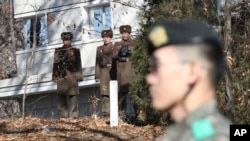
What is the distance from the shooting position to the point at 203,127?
2.27m

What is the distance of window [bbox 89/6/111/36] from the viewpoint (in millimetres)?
19375

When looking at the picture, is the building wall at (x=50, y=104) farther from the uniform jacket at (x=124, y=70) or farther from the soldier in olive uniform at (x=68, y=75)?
the uniform jacket at (x=124, y=70)

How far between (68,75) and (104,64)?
78 centimetres

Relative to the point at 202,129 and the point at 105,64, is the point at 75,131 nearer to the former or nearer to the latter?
the point at 105,64

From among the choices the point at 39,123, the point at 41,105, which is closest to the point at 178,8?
the point at 39,123

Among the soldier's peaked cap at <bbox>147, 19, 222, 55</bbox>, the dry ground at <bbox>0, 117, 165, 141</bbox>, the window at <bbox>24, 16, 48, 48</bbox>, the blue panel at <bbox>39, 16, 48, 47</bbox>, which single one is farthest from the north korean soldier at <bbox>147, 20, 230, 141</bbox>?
the blue panel at <bbox>39, 16, 48, 47</bbox>

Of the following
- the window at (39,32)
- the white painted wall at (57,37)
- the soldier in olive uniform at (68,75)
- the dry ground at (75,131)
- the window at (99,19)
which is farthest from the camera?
the window at (39,32)

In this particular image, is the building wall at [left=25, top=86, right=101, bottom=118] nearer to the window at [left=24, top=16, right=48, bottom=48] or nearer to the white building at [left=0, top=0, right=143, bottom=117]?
the white building at [left=0, top=0, right=143, bottom=117]

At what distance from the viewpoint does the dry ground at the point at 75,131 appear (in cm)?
1073

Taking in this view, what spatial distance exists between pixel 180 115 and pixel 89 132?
351 inches

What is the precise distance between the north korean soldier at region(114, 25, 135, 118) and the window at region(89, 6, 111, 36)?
6149 millimetres

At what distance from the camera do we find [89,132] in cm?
1121

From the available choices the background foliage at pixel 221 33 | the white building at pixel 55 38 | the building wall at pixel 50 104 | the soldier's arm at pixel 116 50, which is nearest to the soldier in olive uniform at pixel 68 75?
the soldier's arm at pixel 116 50

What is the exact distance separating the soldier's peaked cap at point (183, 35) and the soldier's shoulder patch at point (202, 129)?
0.25m
